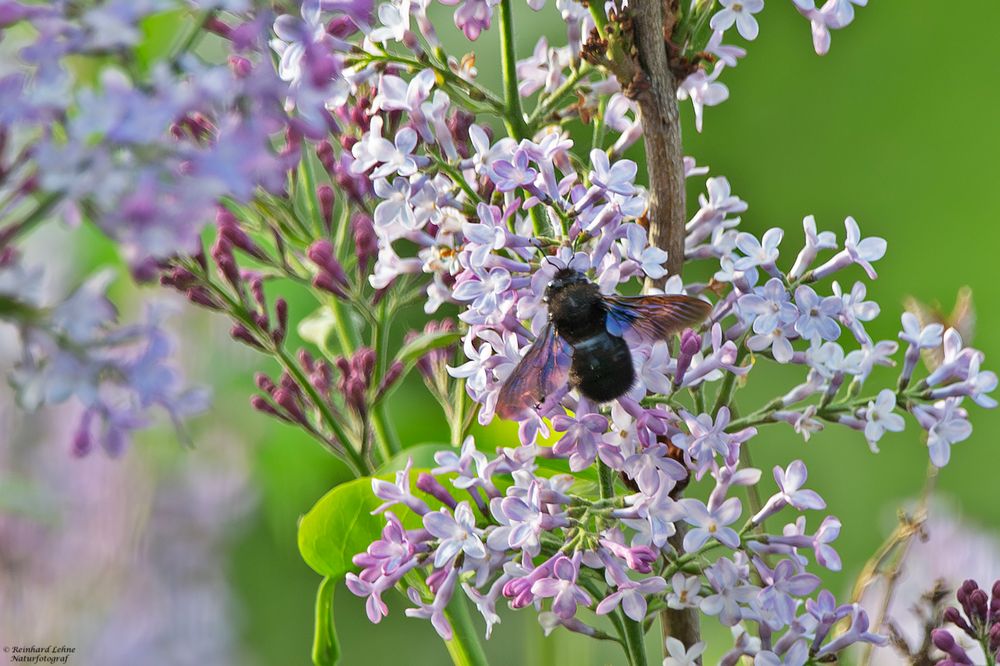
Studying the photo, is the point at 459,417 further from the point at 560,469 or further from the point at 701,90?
the point at 701,90

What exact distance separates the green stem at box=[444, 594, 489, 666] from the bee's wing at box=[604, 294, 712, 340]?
20 centimetres

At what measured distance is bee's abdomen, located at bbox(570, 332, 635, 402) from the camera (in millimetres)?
599

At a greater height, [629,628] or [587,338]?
[587,338]

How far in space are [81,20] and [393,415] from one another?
0.90m

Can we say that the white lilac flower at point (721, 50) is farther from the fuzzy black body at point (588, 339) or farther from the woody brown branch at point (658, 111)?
the fuzzy black body at point (588, 339)

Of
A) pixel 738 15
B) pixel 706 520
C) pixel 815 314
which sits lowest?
pixel 706 520

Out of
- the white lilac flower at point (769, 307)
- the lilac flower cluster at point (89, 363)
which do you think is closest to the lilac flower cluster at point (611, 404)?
the white lilac flower at point (769, 307)

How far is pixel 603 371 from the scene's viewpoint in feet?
2.01

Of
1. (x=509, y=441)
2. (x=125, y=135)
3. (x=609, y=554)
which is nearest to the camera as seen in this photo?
(x=125, y=135)

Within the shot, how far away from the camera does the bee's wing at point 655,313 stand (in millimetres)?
592

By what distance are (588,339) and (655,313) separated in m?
0.05

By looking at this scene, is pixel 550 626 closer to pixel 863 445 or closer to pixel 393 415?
pixel 393 415

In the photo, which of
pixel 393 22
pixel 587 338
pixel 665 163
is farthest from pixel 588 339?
pixel 393 22

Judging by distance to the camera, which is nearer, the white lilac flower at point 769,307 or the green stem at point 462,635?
the white lilac flower at point 769,307
